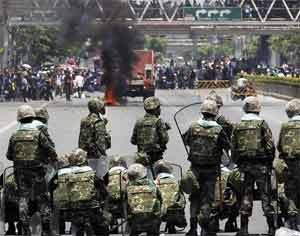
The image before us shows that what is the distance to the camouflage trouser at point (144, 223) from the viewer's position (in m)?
10.9

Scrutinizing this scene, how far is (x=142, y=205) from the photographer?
1089cm

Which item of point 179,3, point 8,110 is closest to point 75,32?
point 8,110

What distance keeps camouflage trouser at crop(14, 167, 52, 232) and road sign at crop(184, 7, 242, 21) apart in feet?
163

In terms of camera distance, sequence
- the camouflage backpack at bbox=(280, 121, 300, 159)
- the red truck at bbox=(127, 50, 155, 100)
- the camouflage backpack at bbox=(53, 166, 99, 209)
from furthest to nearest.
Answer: the red truck at bbox=(127, 50, 155, 100)
the camouflage backpack at bbox=(280, 121, 300, 159)
the camouflage backpack at bbox=(53, 166, 99, 209)

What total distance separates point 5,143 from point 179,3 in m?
36.9

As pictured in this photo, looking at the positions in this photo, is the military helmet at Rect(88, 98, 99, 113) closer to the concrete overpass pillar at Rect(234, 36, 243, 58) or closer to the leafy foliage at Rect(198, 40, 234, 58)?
the concrete overpass pillar at Rect(234, 36, 243, 58)

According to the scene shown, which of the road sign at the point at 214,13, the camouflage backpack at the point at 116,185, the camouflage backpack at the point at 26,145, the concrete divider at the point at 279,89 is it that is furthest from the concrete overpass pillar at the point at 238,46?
the camouflage backpack at the point at 26,145

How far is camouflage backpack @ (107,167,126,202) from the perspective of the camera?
12.4m

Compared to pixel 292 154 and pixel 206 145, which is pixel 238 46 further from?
pixel 206 145

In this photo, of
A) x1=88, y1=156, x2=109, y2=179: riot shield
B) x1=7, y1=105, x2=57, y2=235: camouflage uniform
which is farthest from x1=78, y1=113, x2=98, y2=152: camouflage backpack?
x1=7, y1=105, x2=57, y2=235: camouflage uniform

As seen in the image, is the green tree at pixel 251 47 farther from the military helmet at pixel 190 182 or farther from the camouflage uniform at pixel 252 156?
the military helmet at pixel 190 182

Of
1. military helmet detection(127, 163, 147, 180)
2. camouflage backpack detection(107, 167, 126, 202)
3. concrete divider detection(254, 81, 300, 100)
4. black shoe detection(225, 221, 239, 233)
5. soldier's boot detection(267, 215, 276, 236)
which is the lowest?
concrete divider detection(254, 81, 300, 100)

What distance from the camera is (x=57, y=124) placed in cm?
3275

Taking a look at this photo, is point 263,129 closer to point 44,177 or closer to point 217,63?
point 44,177
